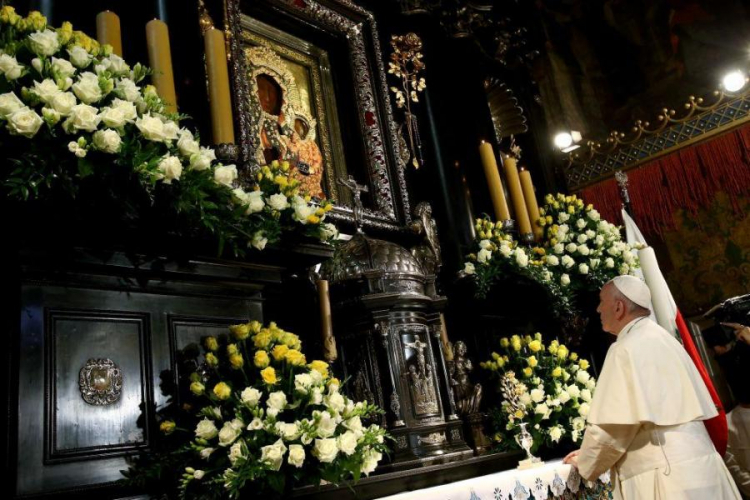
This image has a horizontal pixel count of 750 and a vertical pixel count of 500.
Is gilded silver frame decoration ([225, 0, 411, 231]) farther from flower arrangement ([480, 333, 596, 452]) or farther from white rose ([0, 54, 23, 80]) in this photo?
white rose ([0, 54, 23, 80])

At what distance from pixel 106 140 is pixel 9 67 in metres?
0.42

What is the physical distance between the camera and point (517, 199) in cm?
592

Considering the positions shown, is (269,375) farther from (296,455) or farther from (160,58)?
(160,58)

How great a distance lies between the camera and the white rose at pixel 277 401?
7.64 feet

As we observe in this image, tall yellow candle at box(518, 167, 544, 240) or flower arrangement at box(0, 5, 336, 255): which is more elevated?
tall yellow candle at box(518, 167, 544, 240)

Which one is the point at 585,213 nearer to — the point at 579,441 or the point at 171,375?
the point at 579,441

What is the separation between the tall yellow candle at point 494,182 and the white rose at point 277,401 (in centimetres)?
369

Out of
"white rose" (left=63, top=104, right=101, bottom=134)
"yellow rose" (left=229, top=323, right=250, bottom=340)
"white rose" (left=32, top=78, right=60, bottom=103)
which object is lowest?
"yellow rose" (left=229, top=323, right=250, bottom=340)

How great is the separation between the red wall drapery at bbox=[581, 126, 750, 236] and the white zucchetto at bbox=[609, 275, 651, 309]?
5772 millimetres

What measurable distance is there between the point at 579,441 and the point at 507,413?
0.59 m

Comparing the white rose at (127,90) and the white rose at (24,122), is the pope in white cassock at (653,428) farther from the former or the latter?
the white rose at (24,122)

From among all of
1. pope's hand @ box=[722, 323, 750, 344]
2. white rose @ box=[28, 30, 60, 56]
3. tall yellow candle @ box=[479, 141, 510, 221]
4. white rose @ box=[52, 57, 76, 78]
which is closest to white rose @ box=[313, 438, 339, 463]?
white rose @ box=[52, 57, 76, 78]

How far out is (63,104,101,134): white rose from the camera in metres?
2.22

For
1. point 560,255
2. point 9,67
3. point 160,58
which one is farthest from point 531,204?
point 9,67
